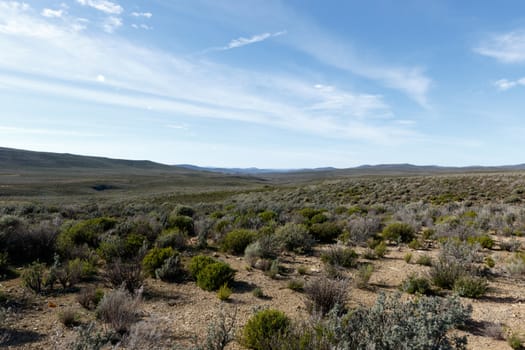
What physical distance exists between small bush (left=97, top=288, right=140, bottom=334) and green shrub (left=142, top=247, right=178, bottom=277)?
8.59ft

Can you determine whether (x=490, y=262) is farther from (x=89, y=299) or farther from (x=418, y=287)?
(x=89, y=299)

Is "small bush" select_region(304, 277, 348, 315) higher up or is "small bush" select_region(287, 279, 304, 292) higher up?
"small bush" select_region(304, 277, 348, 315)

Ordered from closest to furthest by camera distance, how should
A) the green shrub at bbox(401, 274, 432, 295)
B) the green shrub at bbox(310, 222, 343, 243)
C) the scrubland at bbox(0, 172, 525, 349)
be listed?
1. the scrubland at bbox(0, 172, 525, 349)
2. the green shrub at bbox(401, 274, 432, 295)
3. the green shrub at bbox(310, 222, 343, 243)

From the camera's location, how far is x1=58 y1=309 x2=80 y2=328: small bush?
4.84m

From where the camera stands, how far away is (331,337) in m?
3.30

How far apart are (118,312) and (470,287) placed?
258 inches

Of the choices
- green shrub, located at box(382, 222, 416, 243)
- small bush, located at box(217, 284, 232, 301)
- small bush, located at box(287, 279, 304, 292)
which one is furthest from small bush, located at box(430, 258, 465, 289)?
small bush, located at box(217, 284, 232, 301)

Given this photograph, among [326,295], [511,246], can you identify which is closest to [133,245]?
[326,295]

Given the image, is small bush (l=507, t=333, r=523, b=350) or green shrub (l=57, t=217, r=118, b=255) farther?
green shrub (l=57, t=217, r=118, b=255)

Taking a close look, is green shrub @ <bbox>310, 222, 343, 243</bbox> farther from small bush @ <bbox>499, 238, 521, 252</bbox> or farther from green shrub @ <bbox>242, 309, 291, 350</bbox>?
green shrub @ <bbox>242, 309, 291, 350</bbox>

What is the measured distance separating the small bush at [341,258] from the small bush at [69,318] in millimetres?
5796

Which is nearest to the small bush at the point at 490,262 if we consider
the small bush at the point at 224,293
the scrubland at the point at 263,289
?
the scrubland at the point at 263,289

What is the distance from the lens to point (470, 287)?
5.91 m

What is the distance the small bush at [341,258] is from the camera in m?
8.07
